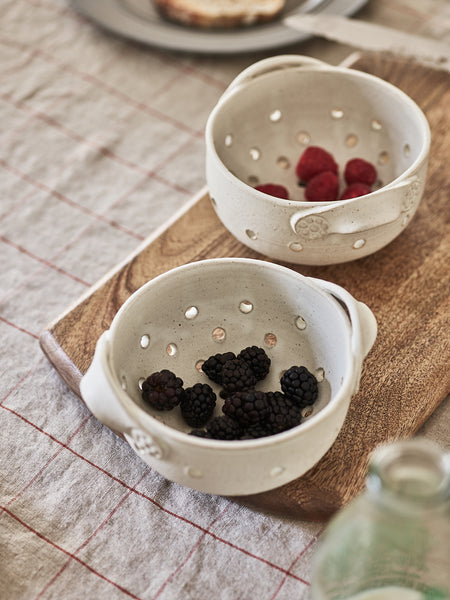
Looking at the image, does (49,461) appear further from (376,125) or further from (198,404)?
(376,125)

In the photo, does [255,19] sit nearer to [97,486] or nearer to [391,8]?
[391,8]

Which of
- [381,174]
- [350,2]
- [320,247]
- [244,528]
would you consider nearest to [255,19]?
[350,2]

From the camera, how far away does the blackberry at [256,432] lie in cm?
56

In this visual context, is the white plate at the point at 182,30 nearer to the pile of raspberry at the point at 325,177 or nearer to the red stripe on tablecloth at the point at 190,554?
the pile of raspberry at the point at 325,177

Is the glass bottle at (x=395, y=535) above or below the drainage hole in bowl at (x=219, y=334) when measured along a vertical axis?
above

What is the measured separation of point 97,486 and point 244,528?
4.9 inches

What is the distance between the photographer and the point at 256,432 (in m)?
0.56

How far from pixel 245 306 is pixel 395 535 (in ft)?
0.90

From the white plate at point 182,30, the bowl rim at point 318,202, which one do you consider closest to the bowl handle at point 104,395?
the bowl rim at point 318,202

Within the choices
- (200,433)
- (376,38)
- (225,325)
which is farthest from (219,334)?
(376,38)

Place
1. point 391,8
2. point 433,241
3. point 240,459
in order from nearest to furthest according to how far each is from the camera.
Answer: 1. point 240,459
2. point 433,241
3. point 391,8

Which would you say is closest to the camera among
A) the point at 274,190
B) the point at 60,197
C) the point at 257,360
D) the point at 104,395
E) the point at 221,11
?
the point at 104,395

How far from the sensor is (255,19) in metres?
1.06

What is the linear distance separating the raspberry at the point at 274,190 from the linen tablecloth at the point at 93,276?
173mm
